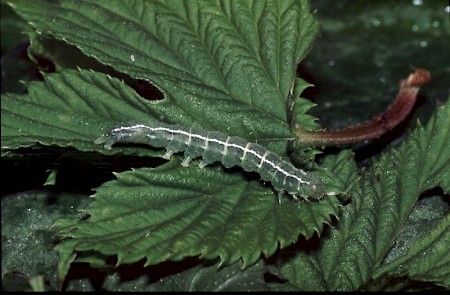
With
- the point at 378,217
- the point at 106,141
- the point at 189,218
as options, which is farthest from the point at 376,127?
the point at 106,141

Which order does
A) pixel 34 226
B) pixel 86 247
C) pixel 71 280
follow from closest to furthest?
1. pixel 86 247
2. pixel 71 280
3. pixel 34 226

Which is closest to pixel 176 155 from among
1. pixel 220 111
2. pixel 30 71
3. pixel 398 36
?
pixel 220 111

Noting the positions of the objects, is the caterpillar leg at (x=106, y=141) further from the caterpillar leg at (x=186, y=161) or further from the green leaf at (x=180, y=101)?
the caterpillar leg at (x=186, y=161)

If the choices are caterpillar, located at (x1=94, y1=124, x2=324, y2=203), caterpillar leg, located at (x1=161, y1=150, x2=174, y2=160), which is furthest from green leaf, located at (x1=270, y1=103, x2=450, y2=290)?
caterpillar leg, located at (x1=161, y1=150, x2=174, y2=160)

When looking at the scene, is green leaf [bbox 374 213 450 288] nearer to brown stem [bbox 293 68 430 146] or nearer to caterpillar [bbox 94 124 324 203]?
caterpillar [bbox 94 124 324 203]

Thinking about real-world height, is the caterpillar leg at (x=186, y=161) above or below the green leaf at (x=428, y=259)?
above

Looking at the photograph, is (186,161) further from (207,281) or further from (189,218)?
(207,281)

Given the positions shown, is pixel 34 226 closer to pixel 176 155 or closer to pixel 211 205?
pixel 176 155

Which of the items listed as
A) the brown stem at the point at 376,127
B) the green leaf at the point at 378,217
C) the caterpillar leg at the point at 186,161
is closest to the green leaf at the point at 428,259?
the green leaf at the point at 378,217
